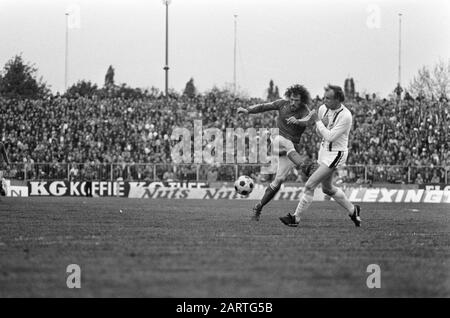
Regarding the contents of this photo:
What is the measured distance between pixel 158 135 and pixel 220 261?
113ft

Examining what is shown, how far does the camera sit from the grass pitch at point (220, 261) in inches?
250

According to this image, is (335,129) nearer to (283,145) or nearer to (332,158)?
(332,158)

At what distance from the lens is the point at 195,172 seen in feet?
121

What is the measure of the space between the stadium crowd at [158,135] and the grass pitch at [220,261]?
78.7 feet

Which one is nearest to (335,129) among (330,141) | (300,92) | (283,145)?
(330,141)

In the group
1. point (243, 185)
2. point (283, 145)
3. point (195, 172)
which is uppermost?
point (283, 145)

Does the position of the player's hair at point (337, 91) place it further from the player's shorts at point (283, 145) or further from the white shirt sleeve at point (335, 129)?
the player's shorts at point (283, 145)

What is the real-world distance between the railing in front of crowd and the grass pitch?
21921 mm

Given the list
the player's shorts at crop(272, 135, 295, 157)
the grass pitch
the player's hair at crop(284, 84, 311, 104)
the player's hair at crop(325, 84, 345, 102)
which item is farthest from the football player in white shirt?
the player's shorts at crop(272, 135, 295, 157)

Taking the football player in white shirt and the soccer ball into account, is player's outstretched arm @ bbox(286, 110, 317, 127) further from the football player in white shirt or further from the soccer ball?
→ the soccer ball

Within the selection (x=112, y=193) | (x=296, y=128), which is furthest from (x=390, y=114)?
(x=296, y=128)

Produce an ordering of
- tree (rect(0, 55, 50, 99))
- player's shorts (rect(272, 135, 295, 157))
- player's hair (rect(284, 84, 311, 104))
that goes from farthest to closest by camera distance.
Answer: tree (rect(0, 55, 50, 99)) → player's shorts (rect(272, 135, 295, 157)) → player's hair (rect(284, 84, 311, 104))

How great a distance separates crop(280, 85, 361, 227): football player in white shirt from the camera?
43.9 ft
